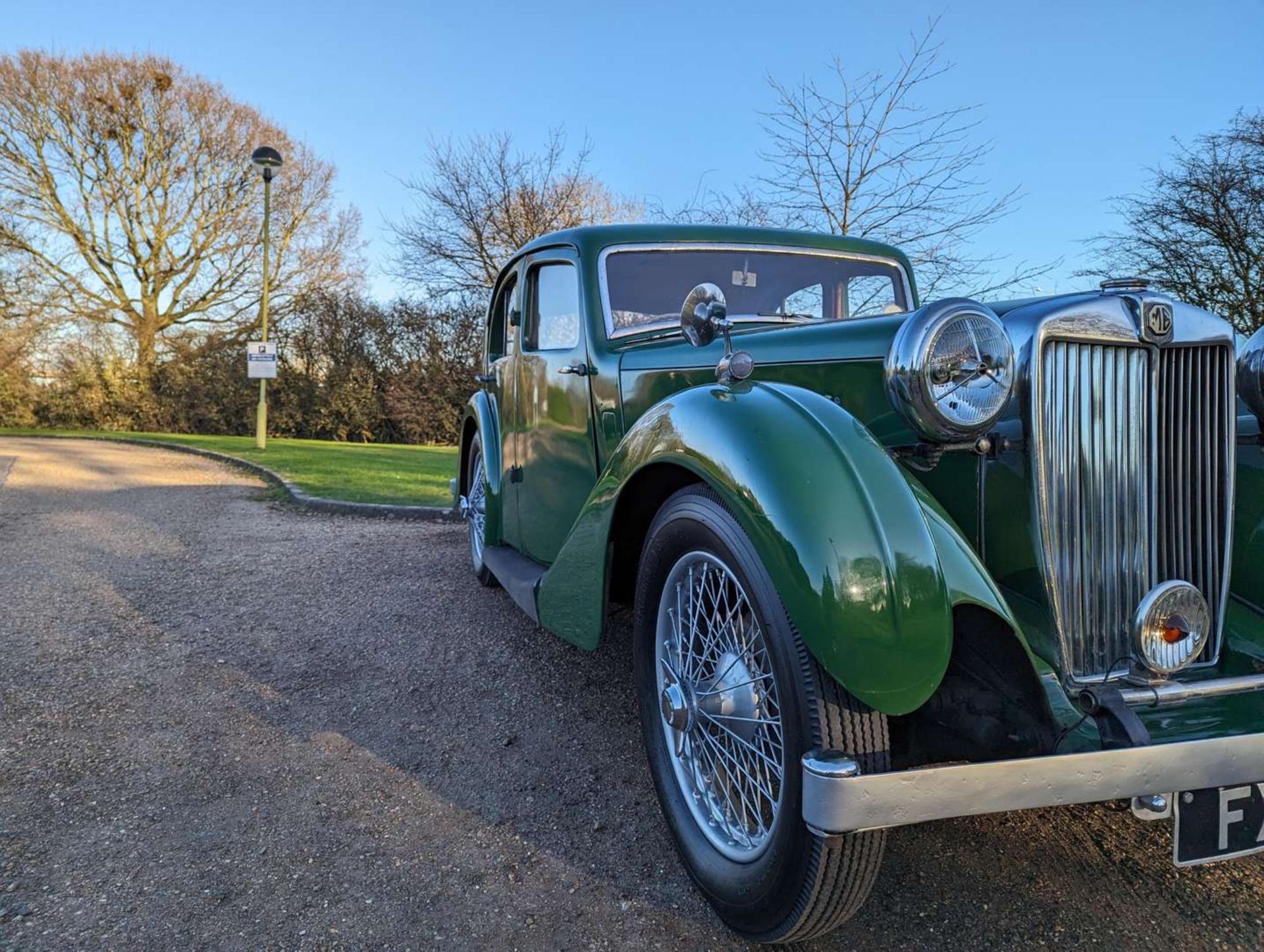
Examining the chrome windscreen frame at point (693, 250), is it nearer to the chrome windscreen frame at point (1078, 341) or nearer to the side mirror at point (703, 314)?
the side mirror at point (703, 314)

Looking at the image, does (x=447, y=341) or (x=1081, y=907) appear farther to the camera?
(x=447, y=341)

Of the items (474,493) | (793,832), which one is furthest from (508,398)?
(793,832)

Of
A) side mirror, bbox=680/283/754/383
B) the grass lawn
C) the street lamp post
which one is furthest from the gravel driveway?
the street lamp post

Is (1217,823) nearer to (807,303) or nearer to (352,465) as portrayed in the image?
(807,303)

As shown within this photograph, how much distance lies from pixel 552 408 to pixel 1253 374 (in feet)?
8.01

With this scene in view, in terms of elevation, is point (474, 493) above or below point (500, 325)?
below

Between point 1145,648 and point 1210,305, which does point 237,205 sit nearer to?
point 1210,305

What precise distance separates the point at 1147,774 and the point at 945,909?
66cm

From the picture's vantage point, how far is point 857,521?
1.61 m

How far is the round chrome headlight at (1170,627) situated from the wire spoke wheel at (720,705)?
0.87 m

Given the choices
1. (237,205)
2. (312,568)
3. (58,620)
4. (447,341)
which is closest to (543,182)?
(447,341)

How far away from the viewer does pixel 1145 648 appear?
1.85m

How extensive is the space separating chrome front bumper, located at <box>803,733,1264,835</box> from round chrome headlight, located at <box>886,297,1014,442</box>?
0.73 metres

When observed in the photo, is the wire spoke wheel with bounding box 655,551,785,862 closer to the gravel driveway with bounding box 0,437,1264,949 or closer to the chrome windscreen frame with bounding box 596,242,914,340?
the gravel driveway with bounding box 0,437,1264,949
